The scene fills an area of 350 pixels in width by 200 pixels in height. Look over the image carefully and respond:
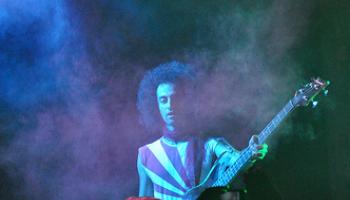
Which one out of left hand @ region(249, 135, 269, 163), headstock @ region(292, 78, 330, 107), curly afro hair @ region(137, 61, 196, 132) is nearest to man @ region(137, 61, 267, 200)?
curly afro hair @ region(137, 61, 196, 132)

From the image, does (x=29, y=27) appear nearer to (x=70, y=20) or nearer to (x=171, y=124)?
(x=70, y=20)

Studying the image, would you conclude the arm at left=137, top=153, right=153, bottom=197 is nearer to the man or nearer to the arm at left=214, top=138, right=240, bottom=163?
the man

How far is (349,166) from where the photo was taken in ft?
13.9

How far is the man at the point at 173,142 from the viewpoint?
14.0 feet

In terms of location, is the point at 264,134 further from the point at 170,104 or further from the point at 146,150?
the point at 146,150

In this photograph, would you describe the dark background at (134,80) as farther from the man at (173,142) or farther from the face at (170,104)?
the face at (170,104)

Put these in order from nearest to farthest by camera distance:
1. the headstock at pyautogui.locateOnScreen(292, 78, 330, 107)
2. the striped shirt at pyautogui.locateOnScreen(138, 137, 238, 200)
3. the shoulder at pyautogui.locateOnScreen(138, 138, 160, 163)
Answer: the headstock at pyautogui.locateOnScreen(292, 78, 330, 107)
the striped shirt at pyautogui.locateOnScreen(138, 137, 238, 200)
the shoulder at pyautogui.locateOnScreen(138, 138, 160, 163)

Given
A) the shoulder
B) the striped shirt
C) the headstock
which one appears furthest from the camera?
the shoulder

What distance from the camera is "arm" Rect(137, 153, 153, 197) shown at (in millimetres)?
4328

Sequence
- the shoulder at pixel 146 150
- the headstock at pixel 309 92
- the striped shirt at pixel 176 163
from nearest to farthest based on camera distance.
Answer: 1. the headstock at pixel 309 92
2. the striped shirt at pixel 176 163
3. the shoulder at pixel 146 150

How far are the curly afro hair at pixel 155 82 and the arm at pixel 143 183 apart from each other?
36 centimetres

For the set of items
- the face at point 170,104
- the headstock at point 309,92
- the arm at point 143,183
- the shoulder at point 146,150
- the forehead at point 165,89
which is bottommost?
the arm at point 143,183

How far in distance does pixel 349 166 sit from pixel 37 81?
115 inches

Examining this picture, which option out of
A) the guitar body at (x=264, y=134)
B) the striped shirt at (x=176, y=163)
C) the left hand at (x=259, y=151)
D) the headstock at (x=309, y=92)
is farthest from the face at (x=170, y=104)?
the headstock at (x=309, y=92)
